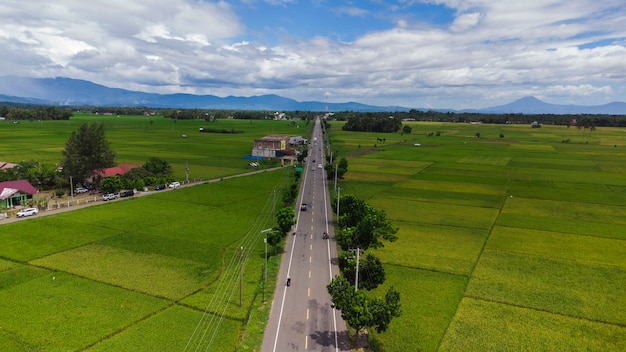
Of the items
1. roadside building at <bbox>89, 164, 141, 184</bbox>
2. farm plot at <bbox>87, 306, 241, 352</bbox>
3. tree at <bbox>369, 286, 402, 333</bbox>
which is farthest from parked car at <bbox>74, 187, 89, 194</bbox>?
tree at <bbox>369, 286, 402, 333</bbox>

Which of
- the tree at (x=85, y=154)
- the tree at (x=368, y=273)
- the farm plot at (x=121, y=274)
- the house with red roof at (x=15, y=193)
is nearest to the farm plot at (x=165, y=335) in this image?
the farm plot at (x=121, y=274)

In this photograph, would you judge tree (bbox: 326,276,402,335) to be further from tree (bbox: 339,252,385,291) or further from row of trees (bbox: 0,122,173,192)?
row of trees (bbox: 0,122,173,192)

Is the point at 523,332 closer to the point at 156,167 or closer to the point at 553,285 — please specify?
the point at 553,285

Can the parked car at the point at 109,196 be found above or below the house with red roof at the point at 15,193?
below

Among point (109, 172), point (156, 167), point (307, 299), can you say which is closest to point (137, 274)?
point (307, 299)

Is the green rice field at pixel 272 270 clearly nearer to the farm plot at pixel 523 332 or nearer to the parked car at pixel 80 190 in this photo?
the farm plot at pixel 523 332

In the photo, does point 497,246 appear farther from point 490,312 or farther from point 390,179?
point 390,179
